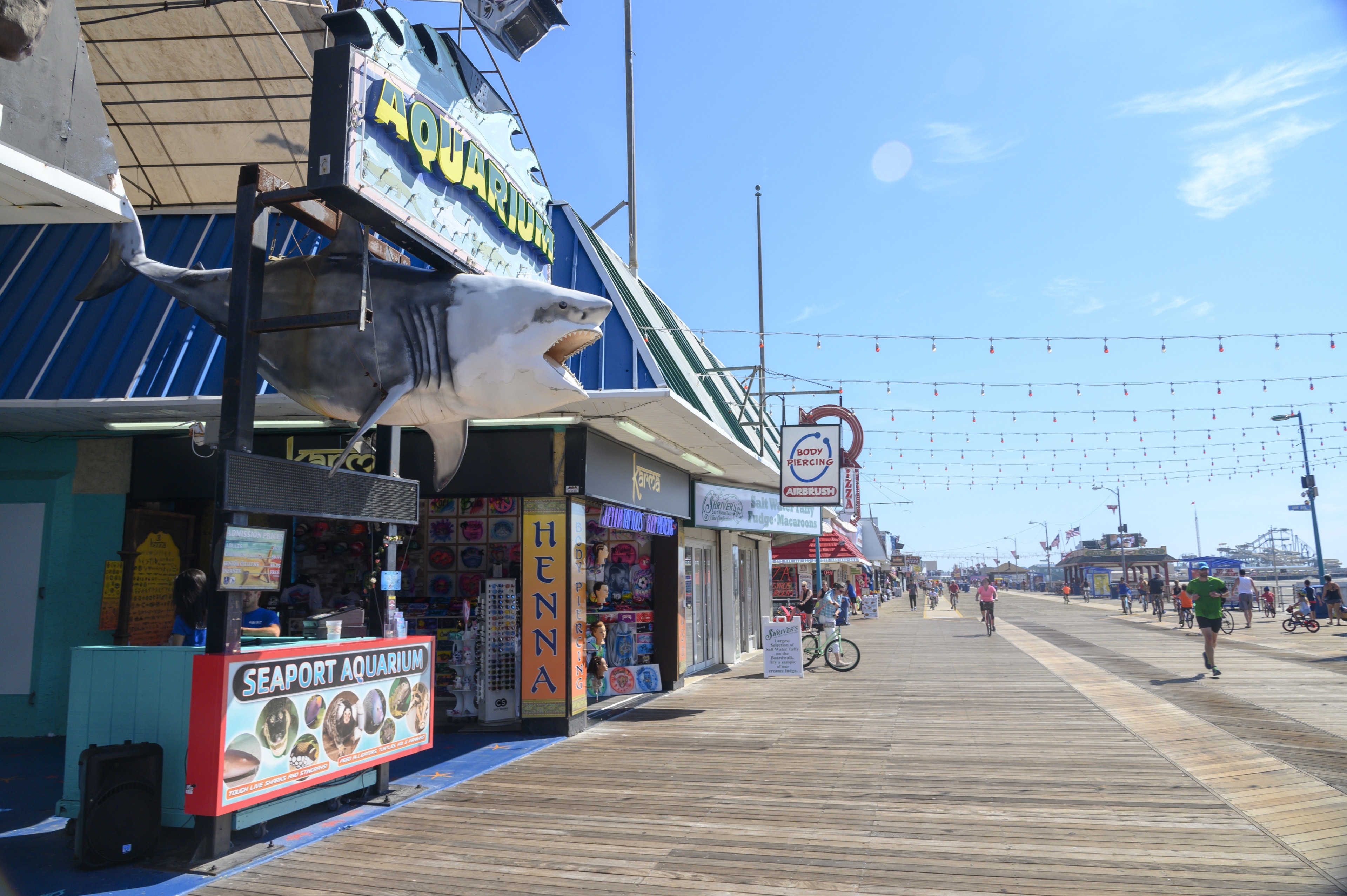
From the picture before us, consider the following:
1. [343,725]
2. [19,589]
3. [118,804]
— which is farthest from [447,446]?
[19,589]

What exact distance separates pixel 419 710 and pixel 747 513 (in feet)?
32.9

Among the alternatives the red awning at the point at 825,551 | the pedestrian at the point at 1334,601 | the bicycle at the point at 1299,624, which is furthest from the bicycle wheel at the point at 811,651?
the pedestrian at the point at 1334,601

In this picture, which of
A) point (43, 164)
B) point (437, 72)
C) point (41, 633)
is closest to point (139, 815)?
point (43, 164)

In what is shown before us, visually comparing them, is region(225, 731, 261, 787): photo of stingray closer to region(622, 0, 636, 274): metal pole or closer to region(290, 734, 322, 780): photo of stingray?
region(290, 734, 322, 780): photo of stingray

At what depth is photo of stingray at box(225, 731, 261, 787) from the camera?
17.9ft

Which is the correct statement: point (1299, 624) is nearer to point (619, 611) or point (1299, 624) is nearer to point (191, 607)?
point (619, 611)

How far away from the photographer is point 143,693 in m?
5.98

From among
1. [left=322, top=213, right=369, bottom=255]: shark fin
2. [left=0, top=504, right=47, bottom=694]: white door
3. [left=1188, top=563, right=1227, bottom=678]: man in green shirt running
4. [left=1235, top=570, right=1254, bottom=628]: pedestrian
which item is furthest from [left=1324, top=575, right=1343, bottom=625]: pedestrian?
[left=0, top=504, right=47, bottom=694]: white door

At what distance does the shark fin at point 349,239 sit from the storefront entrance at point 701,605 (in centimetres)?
969

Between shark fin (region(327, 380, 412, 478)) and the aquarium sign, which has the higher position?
shark fin (region(327, 380, 412, 478))

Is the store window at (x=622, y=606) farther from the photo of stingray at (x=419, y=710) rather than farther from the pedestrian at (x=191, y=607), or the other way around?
the pedestrian at (x=191, y=607)

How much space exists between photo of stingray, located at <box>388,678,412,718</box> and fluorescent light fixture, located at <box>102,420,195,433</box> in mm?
5097

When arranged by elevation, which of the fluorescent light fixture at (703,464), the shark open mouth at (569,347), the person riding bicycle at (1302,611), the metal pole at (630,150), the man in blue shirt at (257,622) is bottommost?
the person riding bicycle at (1302,611)

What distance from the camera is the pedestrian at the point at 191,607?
706cm
